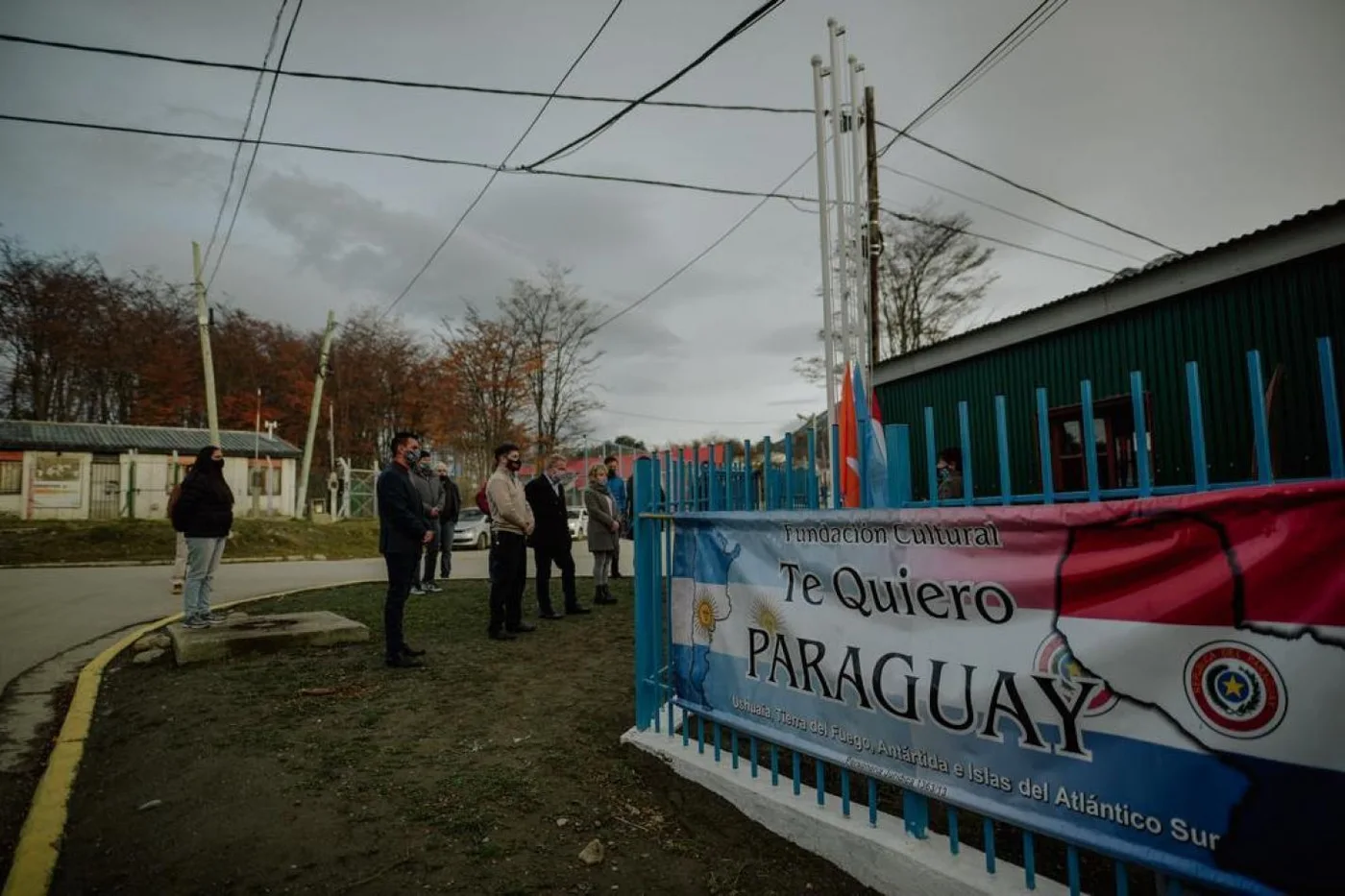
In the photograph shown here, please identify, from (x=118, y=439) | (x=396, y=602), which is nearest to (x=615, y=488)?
(x=396, y=602)

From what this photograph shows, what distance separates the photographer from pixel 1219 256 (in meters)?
7.61

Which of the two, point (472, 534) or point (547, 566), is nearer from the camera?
point (547, 566)

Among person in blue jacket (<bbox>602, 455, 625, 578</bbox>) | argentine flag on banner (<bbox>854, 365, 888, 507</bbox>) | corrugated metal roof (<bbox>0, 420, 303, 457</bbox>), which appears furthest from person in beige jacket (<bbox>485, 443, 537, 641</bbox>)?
corrugated metal roof (<bbox>0, 420, 303, 457</bbox>)

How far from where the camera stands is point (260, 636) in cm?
613

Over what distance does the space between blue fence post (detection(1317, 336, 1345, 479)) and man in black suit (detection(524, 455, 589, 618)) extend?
259 inches

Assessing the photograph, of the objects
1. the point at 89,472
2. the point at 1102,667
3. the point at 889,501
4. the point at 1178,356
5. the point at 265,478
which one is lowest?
the point at 1102,667

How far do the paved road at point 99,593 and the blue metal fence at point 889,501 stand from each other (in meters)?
5.53

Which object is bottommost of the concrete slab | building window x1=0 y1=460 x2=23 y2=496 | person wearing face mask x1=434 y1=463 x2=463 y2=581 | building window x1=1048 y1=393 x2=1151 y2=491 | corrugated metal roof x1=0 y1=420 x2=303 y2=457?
the concrete slab

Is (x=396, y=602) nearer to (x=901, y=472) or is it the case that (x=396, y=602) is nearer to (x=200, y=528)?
(x=200, y=528)

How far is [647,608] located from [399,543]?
2813 millimetres

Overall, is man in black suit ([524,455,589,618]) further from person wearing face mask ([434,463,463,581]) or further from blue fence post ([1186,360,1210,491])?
blue fence post ([1186,360,1210,491])

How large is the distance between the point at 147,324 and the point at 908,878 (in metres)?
47.3

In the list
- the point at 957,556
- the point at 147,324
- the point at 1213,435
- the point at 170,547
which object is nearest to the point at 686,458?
the point at 957,556

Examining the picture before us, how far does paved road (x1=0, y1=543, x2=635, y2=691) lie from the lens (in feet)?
23.2
